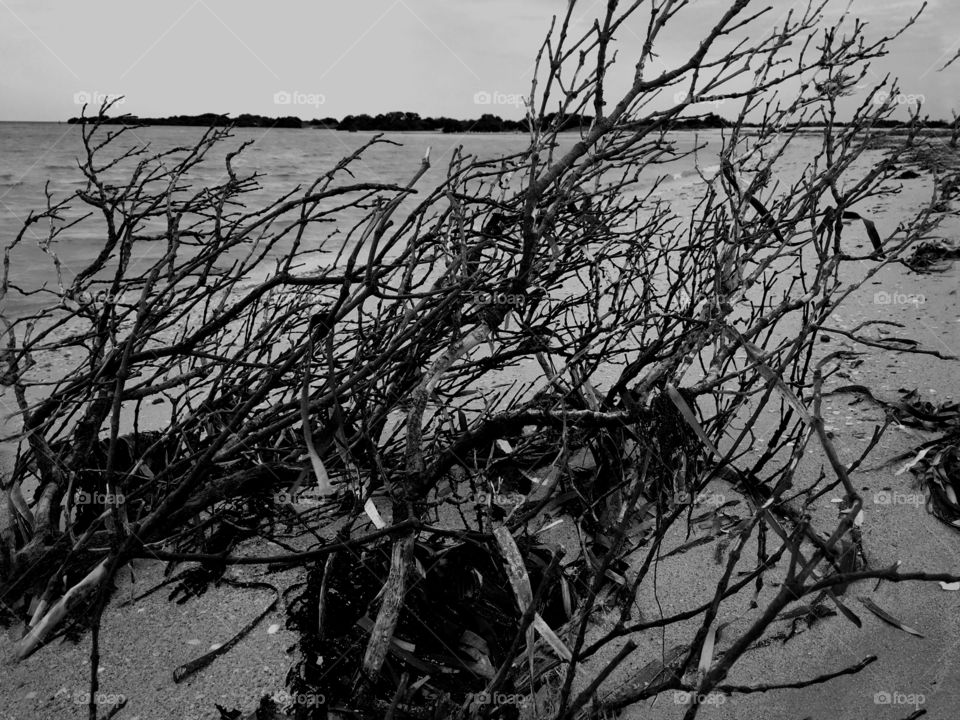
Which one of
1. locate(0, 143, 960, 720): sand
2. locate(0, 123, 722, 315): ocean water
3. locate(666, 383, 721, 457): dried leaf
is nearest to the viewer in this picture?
locate(666, 383, 721, 457): dried leaf

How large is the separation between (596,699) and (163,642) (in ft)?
4.55

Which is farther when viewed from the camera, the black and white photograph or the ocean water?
the ocean water

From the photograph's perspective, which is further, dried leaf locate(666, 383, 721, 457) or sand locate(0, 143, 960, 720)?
sand locate(0, 143, 960, 720)

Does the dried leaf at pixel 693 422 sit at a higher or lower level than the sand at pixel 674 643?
higher

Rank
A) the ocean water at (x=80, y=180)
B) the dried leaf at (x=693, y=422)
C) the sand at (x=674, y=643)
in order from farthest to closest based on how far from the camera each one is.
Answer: the ocean water at (x=80, y=180) < the sand at (x=674, y=643) < the dried leaf at (x=693, y=422)

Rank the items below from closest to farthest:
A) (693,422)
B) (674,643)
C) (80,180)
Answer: (693,422)
(674,643)
(80,180)

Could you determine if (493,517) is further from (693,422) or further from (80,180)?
(80,180)

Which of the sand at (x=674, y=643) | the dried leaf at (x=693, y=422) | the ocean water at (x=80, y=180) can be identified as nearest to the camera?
the dried leaf at (x=693, y=422)

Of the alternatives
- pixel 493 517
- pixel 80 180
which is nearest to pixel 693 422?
pixel 493 517

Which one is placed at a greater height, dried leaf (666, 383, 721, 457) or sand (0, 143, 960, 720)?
dried leaf (666, 383, 721, 457)

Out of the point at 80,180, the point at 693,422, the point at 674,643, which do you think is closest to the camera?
the point at 693,422

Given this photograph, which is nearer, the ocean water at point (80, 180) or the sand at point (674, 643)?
the sand at point (674, 643)

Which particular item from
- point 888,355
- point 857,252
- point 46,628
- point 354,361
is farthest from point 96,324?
point 857,252

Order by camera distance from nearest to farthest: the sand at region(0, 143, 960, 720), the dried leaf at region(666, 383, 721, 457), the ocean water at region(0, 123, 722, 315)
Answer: the dried leaf at region(666, 383, 721, 457), the sand at region(0, 143, 960, 720), the ocean water at region(0, 123, 722, 315)
